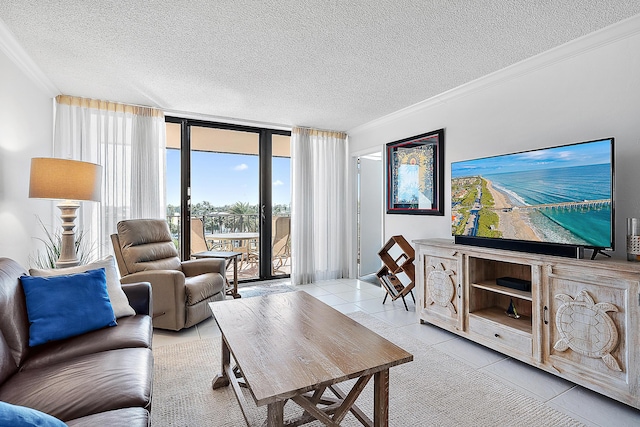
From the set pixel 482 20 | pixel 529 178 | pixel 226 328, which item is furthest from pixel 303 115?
pixel 226 328

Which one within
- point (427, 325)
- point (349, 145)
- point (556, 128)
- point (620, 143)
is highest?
point (349, 145)

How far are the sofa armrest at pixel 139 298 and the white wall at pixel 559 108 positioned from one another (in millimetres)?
3051

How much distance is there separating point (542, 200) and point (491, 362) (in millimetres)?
1299

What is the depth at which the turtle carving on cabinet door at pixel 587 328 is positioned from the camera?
1877mm

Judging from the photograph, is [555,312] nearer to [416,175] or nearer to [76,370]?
[416,175]

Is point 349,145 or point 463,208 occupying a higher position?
point 349,145

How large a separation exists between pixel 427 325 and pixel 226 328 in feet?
7.26

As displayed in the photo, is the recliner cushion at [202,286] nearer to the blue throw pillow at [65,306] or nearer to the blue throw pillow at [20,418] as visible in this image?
the blue throw pillow at [65,306]

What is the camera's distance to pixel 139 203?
393 centimetres

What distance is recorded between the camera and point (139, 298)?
2.26m

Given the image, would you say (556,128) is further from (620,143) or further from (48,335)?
(48,335)

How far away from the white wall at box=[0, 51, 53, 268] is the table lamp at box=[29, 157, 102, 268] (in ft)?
0.78

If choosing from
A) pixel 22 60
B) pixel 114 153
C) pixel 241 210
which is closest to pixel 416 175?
pixel 241 210

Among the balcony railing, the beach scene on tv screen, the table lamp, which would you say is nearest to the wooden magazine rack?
the beach scene on tv screen
